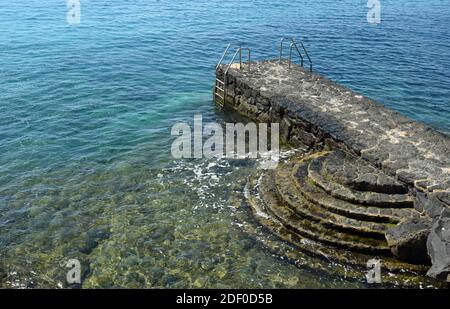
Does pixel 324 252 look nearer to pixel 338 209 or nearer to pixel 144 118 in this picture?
pixel 338 209

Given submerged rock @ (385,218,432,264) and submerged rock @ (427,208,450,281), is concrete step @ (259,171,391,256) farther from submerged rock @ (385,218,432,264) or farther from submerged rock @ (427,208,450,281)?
submerged rock @ (427,208,450,281)

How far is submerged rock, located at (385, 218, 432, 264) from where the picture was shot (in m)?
12.4

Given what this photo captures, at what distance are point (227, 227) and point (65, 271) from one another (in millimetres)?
5086

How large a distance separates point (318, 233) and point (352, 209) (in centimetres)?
129

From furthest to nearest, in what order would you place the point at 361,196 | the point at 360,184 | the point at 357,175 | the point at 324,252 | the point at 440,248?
the point at 357,175 → the point at 360,184 → the point at 361,196 → the point at 324,252 → the point at 440,248

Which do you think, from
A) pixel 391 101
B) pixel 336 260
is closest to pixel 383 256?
pixel 336 260

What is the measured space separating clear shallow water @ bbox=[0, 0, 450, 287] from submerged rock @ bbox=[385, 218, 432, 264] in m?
1.98

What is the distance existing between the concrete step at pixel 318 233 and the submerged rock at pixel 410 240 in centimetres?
44

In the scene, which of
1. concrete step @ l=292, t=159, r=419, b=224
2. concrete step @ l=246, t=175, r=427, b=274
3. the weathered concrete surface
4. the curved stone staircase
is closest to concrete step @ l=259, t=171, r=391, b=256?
the curved stone staircase

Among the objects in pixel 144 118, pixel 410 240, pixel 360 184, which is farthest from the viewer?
pixel 144 118

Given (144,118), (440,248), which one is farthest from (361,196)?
(144,118)

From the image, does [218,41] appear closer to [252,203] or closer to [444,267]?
[252,203]

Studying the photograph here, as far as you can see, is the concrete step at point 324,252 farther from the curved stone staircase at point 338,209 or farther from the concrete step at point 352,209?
the concrete step at point 352,209

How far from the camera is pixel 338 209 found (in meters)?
13.9
